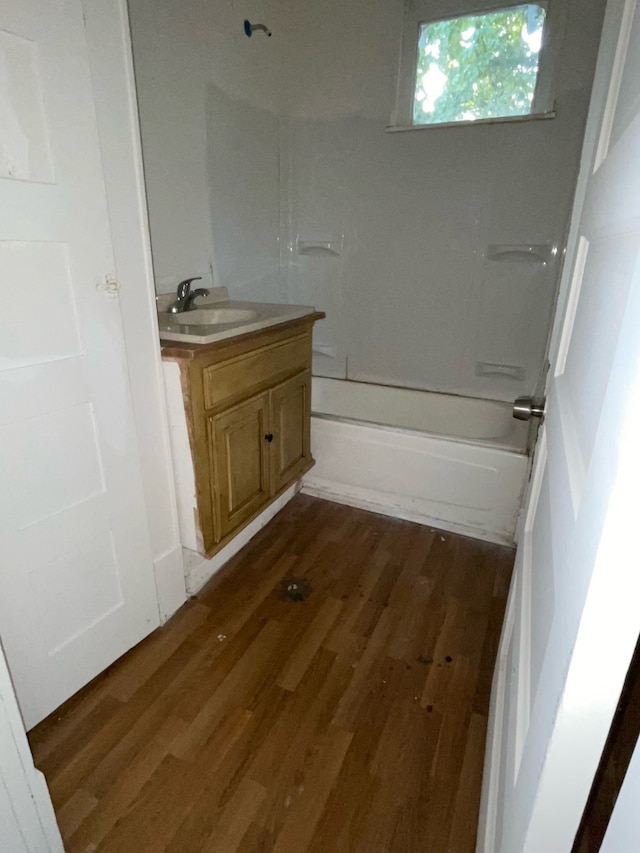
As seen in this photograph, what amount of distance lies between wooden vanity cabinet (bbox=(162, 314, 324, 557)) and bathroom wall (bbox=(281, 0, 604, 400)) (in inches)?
32.5

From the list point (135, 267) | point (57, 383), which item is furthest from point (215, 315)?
point (57, 383)

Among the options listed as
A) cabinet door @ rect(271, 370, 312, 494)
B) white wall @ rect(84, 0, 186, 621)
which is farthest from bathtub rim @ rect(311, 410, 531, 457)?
white wall @ rect(84, 0, 186, 621)

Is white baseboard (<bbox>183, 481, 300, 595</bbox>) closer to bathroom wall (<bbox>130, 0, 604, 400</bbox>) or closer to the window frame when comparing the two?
bathroom wall (<bbox>130, 0, 604, 400</bbox>)

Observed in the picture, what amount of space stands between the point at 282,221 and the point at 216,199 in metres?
0.67

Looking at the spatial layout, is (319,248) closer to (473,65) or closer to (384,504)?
(473,65)

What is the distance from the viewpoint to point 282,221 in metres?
2.70

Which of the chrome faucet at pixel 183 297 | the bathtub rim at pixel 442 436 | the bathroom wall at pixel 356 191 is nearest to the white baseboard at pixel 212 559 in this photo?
the bathtub rim at pixel 442 436

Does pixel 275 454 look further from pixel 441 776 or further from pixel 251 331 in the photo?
pixel 441 776

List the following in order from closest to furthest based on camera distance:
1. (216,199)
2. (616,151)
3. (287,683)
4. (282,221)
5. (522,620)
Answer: (616,151) → (522,620) → (287,683) → (216,199) → (282,221)

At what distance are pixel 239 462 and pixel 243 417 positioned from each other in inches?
6.5

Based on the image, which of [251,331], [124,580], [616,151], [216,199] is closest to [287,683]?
[124,580]

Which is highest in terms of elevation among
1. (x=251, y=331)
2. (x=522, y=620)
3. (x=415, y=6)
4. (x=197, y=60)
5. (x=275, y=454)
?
(x=415, y=6)

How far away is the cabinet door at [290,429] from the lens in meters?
1.88

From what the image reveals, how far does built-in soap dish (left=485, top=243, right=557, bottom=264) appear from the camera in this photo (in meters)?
2.27
